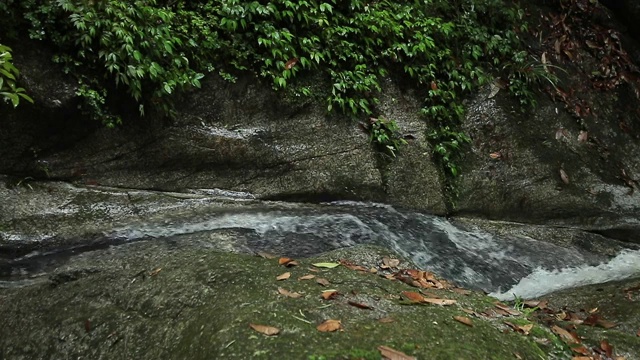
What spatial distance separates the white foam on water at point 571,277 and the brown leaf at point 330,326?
3537 millimetres

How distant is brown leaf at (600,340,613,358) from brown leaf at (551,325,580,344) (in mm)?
176

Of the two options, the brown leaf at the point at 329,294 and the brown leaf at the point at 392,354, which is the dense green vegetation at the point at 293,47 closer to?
the brown leaf at the point at 329,294

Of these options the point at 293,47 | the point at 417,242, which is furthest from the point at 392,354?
the point at 293,47

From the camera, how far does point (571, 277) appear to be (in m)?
6.59

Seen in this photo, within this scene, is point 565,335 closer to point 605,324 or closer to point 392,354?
point 605,324

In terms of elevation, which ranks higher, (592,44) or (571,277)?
(592,44)

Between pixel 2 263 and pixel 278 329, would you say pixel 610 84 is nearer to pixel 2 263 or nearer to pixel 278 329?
pixel 278 329

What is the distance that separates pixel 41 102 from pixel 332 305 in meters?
4.04

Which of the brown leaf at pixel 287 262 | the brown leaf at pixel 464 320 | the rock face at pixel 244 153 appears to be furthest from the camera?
the rock face at pixel 244 153

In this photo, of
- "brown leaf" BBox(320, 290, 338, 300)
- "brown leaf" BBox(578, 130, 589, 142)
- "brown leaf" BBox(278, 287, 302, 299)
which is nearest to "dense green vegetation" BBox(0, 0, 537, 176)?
"brown leaf" BBox(578, 130, 589, 142)

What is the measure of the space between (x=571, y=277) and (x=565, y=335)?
9.89 ft

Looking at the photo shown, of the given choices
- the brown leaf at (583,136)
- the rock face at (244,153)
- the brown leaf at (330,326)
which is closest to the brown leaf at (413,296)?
the brown leaf at (330,326)

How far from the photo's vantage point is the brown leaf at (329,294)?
340 centimetres

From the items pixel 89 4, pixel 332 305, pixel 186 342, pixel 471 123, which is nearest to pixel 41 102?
pixel 89 4
